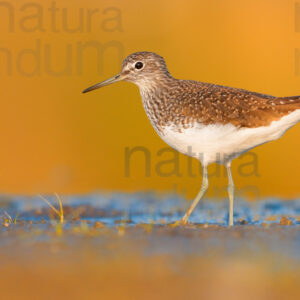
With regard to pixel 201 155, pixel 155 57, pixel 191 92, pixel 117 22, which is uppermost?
pixel 117 22

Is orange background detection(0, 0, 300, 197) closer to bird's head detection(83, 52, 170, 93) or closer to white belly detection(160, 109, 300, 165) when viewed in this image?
bird's head detection(83, 52, 170, 93)

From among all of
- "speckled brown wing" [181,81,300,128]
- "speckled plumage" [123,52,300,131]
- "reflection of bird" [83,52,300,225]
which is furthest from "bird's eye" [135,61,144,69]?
"speckled brown wing" [181,81,300,128]

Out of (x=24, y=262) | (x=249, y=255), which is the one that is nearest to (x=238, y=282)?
(x=249, y=255)

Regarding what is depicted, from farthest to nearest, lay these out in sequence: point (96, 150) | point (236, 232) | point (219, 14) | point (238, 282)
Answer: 1. point (219, 14)
2. point (96, 150)
3. point (236, 232)
4. point (238, 282)

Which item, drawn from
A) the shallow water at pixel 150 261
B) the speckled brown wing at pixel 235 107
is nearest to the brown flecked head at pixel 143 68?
the speckled brown wing at pixel 235 107

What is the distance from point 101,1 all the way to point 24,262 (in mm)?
9718

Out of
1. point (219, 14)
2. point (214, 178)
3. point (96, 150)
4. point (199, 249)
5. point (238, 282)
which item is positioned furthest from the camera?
point (219, 14)

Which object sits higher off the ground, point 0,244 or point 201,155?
point 201,155

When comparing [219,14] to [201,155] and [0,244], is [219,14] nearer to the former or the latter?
[201,155]

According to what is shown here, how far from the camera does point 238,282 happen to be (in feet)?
12.1

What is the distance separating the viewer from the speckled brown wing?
654 centimetres

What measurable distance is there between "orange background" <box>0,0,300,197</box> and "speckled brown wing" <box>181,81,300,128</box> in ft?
14.8

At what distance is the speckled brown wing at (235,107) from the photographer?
6543mm

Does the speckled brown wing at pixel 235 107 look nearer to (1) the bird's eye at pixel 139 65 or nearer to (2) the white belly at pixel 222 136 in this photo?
(2) the white belly at pixel 222 136
